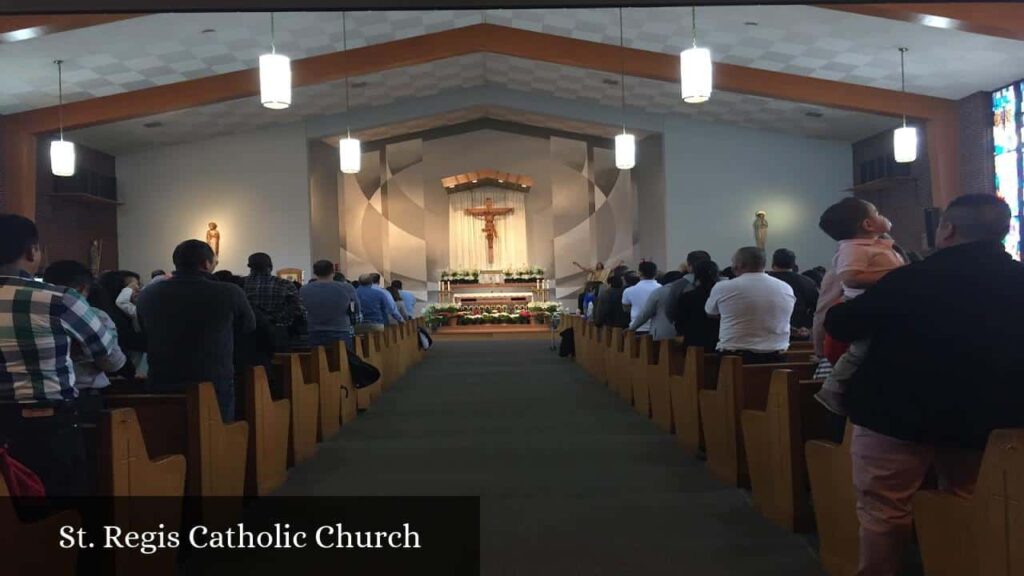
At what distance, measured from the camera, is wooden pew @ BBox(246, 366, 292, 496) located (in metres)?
3.83

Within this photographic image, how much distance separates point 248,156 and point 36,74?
16.4 ft

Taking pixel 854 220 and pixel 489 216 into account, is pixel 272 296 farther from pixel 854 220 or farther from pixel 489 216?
pixel 489 216

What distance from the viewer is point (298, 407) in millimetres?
4664

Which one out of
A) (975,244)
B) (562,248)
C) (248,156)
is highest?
(248,156)

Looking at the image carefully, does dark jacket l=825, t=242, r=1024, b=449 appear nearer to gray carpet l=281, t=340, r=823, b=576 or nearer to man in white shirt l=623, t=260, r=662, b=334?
gray carpet l=281, t=340, r=823, b=576

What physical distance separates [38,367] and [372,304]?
Answer: 6190 millimetres

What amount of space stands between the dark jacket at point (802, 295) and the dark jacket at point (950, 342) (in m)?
2.85

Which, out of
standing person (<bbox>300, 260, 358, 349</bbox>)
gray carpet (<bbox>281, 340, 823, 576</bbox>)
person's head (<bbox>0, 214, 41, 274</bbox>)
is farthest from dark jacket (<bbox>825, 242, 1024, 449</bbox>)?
standing person (<bbox>300, 260, 358, 349</bbox>)

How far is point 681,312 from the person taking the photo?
4.97m

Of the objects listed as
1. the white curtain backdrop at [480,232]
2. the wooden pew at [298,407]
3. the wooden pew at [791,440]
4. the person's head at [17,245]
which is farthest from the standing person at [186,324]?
the white curtain backdrop at [480,232]

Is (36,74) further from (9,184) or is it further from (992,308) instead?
(992,308)

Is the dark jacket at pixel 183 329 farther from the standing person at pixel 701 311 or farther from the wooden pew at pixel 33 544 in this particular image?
the standing person at pixel 701 311

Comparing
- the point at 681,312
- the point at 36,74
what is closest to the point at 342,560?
the point at 681,312

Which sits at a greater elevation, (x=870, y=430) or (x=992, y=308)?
(x=992, y=308)
